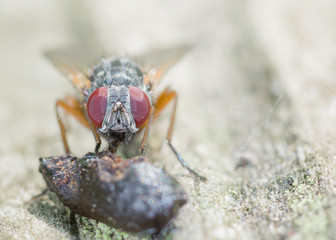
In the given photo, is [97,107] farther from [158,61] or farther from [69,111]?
[158,61]

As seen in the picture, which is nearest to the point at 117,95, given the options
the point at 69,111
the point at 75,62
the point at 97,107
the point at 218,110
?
the point at 97,107

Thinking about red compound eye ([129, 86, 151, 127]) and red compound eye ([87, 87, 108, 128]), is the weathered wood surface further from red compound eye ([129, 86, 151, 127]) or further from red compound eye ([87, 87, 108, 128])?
red compound eye ([87, 87, 108, 128])

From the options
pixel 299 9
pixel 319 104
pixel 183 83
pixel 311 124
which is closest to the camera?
pixel 311 124

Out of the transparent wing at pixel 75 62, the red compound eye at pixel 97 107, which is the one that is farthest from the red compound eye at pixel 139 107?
the transparent wing at pixel 75 62

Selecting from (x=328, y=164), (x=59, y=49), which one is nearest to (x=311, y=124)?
(x=328, y=164)

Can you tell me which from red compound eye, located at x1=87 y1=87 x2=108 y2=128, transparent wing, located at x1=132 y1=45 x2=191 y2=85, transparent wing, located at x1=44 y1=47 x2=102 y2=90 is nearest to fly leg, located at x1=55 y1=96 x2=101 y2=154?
transparent wing, located at x1=44 y1=47 x2=102 y2=90

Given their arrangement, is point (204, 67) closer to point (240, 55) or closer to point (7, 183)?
point (240, 55)

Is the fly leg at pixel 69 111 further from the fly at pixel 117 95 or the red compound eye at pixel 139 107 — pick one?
the red compound eye at pixel 139 107
